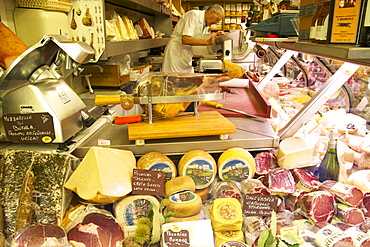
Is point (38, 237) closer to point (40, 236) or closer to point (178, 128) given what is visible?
point (40, 236)

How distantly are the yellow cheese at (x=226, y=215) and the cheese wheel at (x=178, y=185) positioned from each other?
0.53 feet

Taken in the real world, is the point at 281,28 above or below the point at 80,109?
above

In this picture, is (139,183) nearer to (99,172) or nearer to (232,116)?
(99,172)

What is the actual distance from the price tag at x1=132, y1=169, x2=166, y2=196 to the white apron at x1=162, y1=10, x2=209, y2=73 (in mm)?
3346

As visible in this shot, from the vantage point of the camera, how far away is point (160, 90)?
175 cm

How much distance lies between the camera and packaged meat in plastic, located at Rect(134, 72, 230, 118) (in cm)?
174

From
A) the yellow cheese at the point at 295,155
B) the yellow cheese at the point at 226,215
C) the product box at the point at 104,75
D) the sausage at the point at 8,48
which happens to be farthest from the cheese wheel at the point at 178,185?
the product box at the point at 104,75

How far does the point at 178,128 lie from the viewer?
1704 mm

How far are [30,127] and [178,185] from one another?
77 cm

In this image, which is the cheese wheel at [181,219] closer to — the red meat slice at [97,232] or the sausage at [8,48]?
the red meat slice at [97,232]

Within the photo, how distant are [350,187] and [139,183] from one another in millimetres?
1046

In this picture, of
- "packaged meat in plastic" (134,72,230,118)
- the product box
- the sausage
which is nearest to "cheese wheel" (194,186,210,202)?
"packaged meat in plastic" (134,72,230,118)

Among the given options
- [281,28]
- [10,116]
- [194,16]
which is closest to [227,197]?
[10,116]

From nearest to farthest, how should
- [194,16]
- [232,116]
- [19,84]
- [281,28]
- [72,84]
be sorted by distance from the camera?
[19,84], [232,116], [281,28], [72,84], [194,16]
